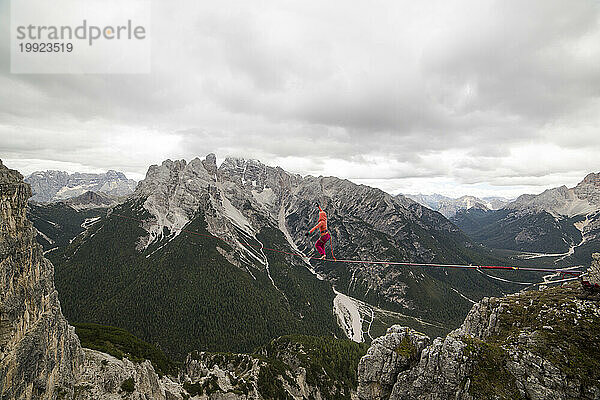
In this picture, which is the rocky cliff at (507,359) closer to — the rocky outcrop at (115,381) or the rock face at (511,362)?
the rock face at (511,362)

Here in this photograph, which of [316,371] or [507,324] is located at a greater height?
[507,324]

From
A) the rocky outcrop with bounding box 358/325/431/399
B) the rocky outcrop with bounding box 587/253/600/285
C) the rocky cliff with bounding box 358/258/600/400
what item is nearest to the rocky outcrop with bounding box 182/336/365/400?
the rocky outcrop with bounding box 358/325/431/399

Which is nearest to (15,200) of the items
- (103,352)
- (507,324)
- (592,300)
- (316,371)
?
(103,352)

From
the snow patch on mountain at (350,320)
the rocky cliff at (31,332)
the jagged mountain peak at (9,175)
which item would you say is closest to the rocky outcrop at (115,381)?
the rocky cliff at (31,332)

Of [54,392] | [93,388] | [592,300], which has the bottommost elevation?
[93,388]

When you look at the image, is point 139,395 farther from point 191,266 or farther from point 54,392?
point 191,266

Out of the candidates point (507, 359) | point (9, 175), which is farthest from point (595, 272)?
point (9, 175)

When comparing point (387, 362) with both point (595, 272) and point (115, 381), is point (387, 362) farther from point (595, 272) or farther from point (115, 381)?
point (115, 381)

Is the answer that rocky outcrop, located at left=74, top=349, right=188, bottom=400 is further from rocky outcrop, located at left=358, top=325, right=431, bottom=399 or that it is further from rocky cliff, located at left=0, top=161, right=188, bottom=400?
rocky outcrop, located at left=358, top=325, right=431, bottom=399
